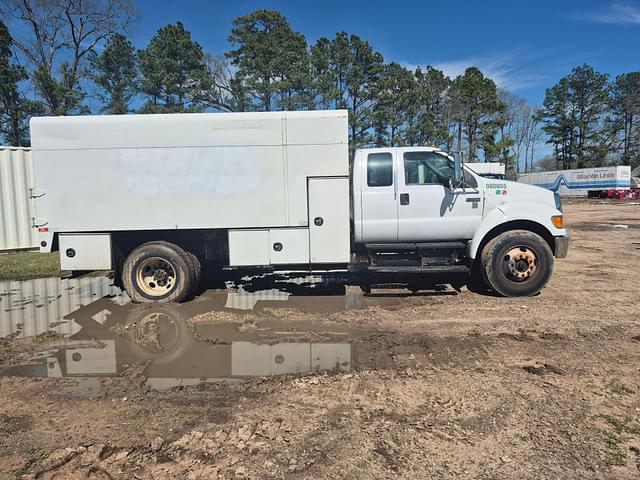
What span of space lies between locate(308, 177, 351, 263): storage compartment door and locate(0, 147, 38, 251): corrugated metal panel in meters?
10.3

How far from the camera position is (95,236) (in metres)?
7.20

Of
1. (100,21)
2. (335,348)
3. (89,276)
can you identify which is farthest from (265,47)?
(335,348)

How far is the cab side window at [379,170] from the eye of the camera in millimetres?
7453

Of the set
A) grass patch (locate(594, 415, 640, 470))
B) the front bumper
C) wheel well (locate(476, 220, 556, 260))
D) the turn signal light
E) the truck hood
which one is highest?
the truck hood

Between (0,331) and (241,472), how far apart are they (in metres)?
5.21

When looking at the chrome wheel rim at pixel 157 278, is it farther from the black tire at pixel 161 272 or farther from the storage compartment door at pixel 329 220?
the storage compartment door at pixel 329 220

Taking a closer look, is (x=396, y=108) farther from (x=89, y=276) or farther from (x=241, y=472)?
(x=241, y=472)

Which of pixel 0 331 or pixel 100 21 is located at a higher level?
pixel 100 21

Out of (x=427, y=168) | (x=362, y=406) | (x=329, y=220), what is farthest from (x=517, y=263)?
(x=362, y=406)

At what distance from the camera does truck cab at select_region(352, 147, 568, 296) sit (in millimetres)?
7328

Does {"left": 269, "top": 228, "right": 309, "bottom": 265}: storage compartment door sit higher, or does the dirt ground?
{"left": 269, "top": 228, "right": 309, "bottom": 265}: storage compartment door

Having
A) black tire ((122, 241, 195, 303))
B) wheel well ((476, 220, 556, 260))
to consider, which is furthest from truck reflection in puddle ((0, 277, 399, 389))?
wheel well ((476, 220, 556, 260))

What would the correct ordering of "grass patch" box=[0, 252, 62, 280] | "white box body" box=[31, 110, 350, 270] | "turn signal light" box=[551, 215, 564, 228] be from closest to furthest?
"white box body" box=[31, 110, 350, 270] → "turn signal light" box=[551, 215, 564, 228] → "grass patch" box=[0, 252, 62, 280]

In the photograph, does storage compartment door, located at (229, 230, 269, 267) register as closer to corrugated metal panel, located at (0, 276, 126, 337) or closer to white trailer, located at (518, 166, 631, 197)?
corrugated metal panel, located at (0, 276, 126, 337)
